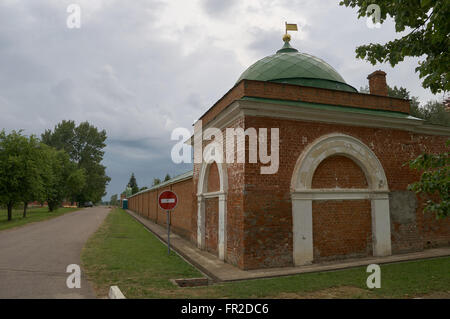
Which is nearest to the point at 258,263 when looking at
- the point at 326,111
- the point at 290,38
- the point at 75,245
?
the point at 326,111

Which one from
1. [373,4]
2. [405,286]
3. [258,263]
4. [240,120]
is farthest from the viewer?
[240,120]

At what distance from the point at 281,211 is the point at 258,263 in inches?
57.1

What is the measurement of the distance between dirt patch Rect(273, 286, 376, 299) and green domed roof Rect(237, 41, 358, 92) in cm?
704

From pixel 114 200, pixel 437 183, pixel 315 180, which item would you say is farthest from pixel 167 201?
pixel 114 200

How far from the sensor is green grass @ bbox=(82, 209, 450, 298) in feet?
18.6

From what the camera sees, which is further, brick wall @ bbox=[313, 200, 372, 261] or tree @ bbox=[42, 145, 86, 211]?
tree @ bbox=[42, 145, 86, 211]

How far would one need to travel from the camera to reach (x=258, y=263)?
7758 millimetres

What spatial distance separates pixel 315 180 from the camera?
29.1ft

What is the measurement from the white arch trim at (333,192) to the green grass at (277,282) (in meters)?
1.08

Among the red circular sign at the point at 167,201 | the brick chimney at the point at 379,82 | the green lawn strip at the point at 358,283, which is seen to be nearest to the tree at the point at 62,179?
the red circular sign at the point at 167,201

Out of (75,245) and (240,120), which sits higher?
(240,120)

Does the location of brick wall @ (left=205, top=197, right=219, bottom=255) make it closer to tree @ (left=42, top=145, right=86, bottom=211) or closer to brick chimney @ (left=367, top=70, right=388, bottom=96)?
brick chimney @ (left=367, top=70, right=388, bottom=96)

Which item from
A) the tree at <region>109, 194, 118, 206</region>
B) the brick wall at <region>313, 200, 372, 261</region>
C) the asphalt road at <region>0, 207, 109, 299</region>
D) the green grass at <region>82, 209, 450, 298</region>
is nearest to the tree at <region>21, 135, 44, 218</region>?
the asphalt road at <region>0, 207, 109, 299</region>
